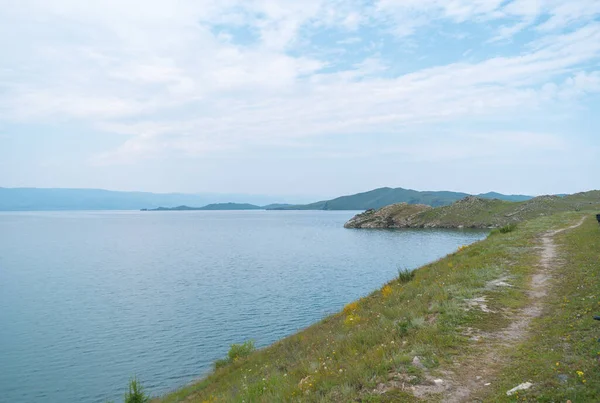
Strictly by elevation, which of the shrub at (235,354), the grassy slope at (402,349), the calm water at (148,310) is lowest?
the calm water at (148,310)

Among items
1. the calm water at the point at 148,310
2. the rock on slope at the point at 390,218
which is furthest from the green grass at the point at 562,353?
the rock on slope at the point at 390,218

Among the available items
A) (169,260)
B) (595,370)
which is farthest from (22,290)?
(595,370)

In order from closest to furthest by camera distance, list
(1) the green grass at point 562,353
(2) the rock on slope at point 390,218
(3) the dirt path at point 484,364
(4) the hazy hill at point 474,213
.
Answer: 1. (1) the green grass at point 562,353
2. (3) the dirt path at point 484,364
3. (4) the hazy hill at point 474,213
4. (2) the rock on slope at point 390,218

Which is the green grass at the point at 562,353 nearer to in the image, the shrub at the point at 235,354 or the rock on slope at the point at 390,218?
the shrub at the point at 235,354

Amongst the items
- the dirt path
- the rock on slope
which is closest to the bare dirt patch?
the dirt path

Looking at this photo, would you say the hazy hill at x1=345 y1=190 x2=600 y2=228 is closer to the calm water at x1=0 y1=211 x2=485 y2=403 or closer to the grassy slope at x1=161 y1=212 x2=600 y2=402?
the calm water at x1=0 y1=211 x2=485 y2=403

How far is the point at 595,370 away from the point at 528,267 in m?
14.5

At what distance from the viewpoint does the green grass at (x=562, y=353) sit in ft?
26.2

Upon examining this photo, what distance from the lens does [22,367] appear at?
27438 mm

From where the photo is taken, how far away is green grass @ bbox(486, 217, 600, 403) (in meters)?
7.97

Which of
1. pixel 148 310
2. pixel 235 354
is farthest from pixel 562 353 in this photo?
pixel 148 310

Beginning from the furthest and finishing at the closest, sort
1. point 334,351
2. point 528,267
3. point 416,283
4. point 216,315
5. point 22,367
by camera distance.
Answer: point 216,315, point 22,367, point 416,283, point 528,267, point 334,351

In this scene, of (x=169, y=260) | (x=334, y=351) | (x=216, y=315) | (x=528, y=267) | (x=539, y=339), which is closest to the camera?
(x=539, y=339)

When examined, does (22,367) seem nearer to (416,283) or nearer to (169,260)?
(416,283)
